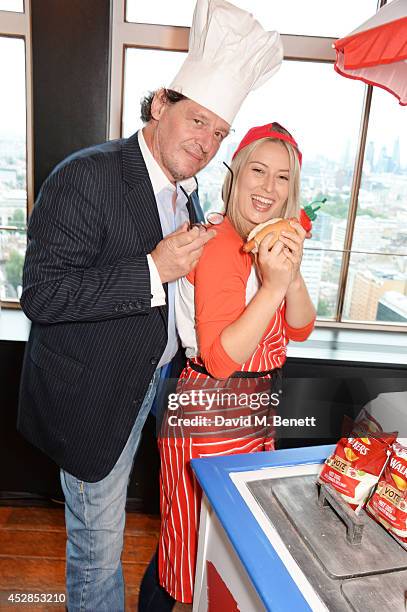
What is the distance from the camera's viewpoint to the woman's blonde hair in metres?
1.22

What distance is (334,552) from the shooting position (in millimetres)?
803

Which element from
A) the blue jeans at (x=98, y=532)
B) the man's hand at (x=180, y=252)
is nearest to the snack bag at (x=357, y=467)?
the man's hand at (x=180, y=252)

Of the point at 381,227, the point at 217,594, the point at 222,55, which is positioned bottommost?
the point at 217,594

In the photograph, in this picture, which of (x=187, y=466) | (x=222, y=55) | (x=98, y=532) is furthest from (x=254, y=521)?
(x=222, y=55)

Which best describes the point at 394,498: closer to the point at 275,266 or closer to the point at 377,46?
the point at 275,266

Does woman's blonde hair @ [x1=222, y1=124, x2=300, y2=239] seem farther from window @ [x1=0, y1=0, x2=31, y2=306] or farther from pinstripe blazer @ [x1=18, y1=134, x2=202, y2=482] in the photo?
window @ [x1=0, y1=0, x2=31, y2=306]

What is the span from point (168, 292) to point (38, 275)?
0.31 m

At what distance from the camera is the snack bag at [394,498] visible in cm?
83

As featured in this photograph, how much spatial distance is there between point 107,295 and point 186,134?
15.9 inches

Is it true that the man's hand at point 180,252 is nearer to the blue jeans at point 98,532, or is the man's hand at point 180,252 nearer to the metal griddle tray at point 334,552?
the blue jeans at point 98,532

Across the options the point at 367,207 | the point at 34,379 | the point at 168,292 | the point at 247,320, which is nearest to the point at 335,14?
the point at 367,207

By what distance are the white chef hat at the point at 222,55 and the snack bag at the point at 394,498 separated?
82 centimetres

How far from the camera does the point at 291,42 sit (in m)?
2.15

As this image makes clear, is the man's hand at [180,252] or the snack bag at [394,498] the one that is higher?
the man's hand at [180,252]
